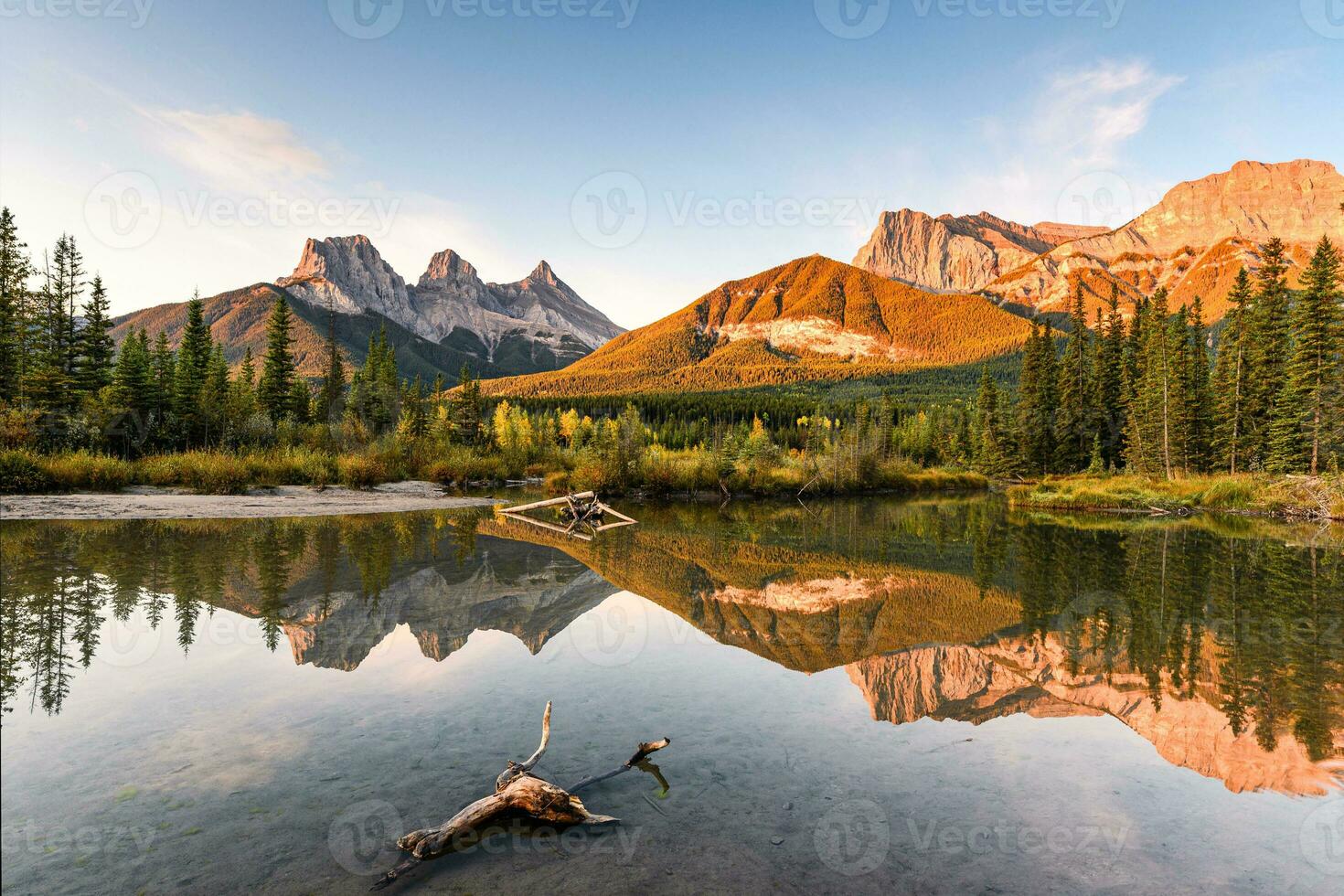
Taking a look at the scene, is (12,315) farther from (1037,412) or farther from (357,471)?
(1037,412)

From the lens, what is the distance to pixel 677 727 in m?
6.74

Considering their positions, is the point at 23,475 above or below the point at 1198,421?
below

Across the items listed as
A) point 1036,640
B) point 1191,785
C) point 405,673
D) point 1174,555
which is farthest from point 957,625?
point 1174,555

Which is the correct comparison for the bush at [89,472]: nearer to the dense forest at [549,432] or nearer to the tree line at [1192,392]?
the dense forest at [549,432]

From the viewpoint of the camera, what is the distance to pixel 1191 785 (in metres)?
5.65

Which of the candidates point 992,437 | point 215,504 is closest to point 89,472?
point 215,504

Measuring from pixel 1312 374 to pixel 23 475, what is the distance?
66.5 m

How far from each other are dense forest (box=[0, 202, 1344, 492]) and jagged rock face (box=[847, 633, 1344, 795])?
33291mm


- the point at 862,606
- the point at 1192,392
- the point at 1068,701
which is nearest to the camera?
the point at 1068,701

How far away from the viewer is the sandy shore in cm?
2258

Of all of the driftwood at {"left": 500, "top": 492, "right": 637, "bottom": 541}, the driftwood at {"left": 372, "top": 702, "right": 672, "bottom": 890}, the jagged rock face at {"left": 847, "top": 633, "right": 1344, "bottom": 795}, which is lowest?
the driftwood at {"left": 500, "top": 492, "right": 637, "bottom": 541}

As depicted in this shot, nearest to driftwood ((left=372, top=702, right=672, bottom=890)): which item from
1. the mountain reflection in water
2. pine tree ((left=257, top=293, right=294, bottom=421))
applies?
the mountain reflection in water

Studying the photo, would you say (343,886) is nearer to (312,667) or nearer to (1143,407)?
(312,667)

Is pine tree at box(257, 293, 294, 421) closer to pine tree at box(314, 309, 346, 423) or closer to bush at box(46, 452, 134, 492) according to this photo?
pine tree at box(314, 309, 346, 423)
